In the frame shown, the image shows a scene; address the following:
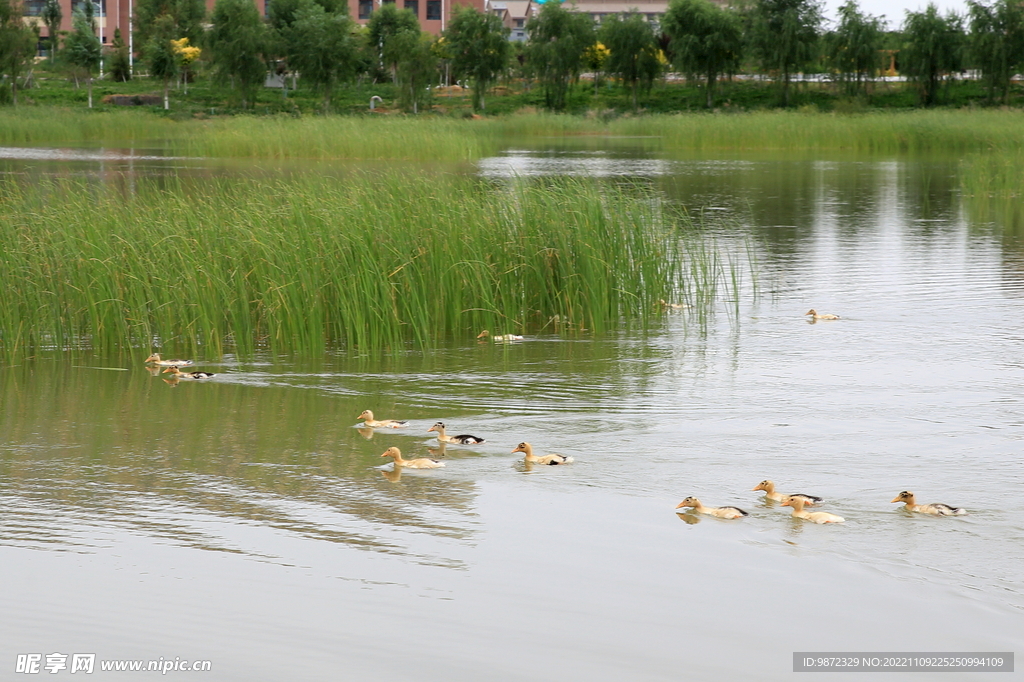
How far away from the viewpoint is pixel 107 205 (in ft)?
36.6

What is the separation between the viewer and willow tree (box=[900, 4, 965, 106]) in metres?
62.0

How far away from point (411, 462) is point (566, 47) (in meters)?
63.4

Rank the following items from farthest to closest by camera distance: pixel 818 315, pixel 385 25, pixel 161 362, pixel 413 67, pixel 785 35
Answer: pixel 385 25
pixel 785 35
pixel 413 67
pixel 818 315
pixel 161 362

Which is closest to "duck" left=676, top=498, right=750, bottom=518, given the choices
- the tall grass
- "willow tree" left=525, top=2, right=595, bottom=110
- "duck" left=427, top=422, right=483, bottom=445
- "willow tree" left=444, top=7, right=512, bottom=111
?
"duck" left=427, top=422, right=483, bottom=445

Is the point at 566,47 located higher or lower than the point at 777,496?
higher

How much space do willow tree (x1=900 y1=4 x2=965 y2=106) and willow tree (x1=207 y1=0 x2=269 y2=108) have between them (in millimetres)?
33942

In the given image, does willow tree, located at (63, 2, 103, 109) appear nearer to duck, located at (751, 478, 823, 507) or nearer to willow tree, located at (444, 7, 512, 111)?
willow tree, located at (444, 7, 512, 111)

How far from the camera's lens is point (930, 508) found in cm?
572

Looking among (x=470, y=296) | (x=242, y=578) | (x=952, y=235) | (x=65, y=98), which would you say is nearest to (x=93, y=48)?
(x=65, y=98)

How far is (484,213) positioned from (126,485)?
5382 mm

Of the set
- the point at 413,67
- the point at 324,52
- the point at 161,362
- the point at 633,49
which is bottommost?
the point at 161,362

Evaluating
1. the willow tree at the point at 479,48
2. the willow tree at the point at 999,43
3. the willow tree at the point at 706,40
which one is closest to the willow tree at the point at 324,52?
the willow tree at the point at 479,48

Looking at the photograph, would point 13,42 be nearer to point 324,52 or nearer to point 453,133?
point 324,52

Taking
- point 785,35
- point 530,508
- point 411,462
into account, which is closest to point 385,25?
point 785,35
